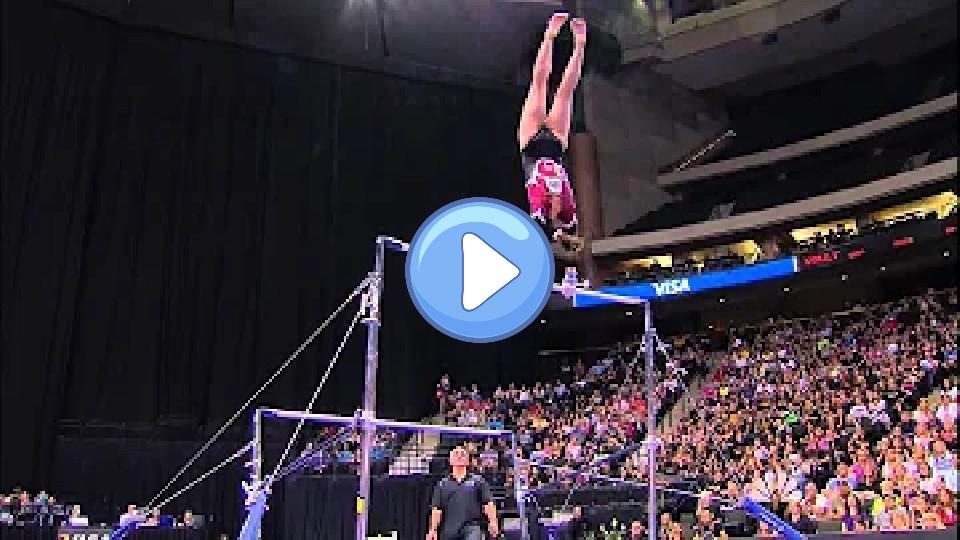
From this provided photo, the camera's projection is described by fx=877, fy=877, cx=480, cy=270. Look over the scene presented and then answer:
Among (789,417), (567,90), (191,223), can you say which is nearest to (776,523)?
(567,90)

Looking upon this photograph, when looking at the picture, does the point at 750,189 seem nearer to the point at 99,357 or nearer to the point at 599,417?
the point at 599,417

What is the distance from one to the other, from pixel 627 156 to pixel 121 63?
1716 cm

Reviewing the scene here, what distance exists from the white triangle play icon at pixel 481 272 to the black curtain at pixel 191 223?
1737 centimetres

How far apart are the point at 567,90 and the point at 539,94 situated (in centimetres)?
29

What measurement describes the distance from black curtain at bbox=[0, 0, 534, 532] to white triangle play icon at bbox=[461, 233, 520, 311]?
684 inches

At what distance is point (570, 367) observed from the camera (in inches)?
1107

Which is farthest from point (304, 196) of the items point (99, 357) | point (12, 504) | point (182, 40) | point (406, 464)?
point (12, 504)

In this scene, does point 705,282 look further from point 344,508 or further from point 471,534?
point 471,534

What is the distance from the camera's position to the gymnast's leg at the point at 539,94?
800 centimetres

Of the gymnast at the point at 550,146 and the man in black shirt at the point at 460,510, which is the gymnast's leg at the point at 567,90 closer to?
the gymnast at the point at 550,146

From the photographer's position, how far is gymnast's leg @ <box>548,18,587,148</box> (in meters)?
7.98

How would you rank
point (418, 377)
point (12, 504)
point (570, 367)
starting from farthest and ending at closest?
point (570, 367)
point (418, 377)
point (12, 504)
